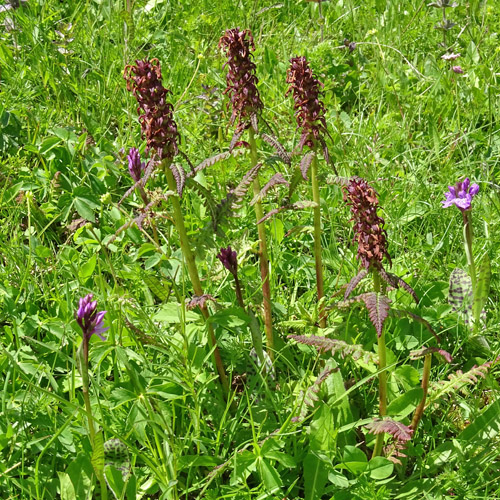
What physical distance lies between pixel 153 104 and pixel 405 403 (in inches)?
45.1

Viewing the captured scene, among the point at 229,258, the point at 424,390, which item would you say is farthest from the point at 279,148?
the point at 424,390

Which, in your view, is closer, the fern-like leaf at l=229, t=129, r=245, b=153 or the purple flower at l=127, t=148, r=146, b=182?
the fern-like leaf at l=229, t=129, r=245, b=153

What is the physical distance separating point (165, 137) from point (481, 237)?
150 centimetres

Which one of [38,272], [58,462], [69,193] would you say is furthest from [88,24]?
[58,462]

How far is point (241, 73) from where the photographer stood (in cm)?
199

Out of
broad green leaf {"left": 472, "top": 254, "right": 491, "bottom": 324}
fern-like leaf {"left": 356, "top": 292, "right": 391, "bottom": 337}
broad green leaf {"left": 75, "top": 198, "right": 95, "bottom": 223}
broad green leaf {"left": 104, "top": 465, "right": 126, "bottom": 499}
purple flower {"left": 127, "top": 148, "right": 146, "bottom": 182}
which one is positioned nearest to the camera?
fern-like leaf {"left": 356, "top": 292, "right": 391, "bottom": 337}

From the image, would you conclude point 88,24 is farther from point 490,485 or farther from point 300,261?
point 490,485

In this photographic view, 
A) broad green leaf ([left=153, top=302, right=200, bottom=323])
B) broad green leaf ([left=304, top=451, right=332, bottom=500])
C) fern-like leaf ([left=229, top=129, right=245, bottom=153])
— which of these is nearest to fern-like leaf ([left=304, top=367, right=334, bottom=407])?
broad green leaf ([left=304, top=451, right=332, bottom=500])

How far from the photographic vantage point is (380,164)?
11.3 feet

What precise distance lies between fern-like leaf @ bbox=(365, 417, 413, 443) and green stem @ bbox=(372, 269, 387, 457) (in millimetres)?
41

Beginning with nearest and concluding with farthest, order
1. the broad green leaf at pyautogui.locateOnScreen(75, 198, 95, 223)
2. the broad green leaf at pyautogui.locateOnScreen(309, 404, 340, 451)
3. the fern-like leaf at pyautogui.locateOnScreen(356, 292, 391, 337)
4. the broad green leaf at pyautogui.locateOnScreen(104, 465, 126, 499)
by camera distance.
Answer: the fern-like leaf at pyautogui.locateOnScreen(356, 292, 391, 337)
the broad green leaf at pyautogui.locateOnScreen(104, 465, 126, 499)
the broad green leaf at pyautogui.locateOnScreen(309, 404, 340, 451)
the broad green leaf at pyautogui.locateOnScreen(75, 198, 95, 223)

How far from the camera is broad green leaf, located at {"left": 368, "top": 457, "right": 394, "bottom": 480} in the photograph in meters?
1.88

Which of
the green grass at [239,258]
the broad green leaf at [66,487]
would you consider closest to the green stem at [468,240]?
the green grass at [239,258]

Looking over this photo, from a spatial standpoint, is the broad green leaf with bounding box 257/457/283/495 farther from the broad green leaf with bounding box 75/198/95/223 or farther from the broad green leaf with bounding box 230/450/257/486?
the broad green leaf with bounding box 75/198/95/223
